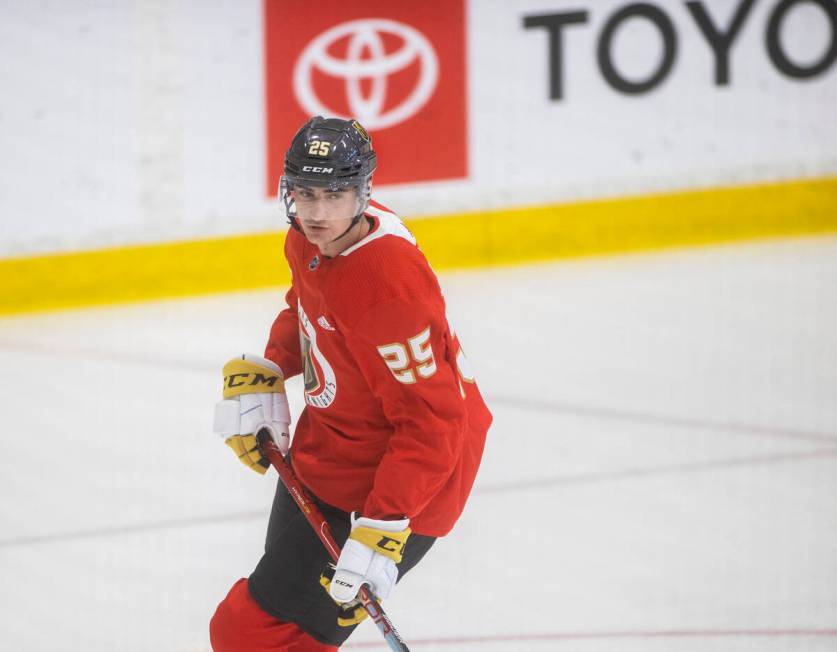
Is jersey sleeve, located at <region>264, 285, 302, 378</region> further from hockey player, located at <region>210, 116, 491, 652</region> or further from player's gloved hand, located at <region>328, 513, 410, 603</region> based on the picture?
player's gloved hand, located at <region>328, 513, 410, 603</region>

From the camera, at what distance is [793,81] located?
5.02m

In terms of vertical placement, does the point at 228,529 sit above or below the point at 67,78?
below

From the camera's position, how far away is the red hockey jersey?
2055 millimetres

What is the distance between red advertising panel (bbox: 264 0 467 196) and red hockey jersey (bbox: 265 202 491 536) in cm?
280

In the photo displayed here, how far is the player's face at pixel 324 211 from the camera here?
81.9 inches

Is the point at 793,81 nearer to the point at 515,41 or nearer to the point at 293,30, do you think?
the point at 515,41

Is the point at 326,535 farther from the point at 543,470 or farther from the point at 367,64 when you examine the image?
the point at 367,64

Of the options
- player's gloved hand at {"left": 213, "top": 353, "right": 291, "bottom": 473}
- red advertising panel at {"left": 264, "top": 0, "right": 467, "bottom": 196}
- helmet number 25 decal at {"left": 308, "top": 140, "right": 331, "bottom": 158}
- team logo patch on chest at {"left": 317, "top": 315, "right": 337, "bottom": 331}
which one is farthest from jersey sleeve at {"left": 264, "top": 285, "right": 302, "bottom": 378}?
red advertising panel at {"left": 264, "top": 0, "right": 467, "bottom": 196}

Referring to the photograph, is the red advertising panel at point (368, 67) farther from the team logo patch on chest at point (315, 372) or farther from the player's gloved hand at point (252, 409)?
the team logo patch on chest at point (315, 372)

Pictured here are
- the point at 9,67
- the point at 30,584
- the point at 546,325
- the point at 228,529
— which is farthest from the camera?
the point at 9,67

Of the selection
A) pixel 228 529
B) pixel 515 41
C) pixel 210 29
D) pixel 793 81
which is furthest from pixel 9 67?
pixel 793 81

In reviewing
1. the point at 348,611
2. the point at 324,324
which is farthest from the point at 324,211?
the point at 348,611

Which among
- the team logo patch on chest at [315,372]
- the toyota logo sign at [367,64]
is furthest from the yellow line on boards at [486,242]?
the team logo patch on chest at [315,372]

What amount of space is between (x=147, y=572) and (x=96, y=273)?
202 cm
